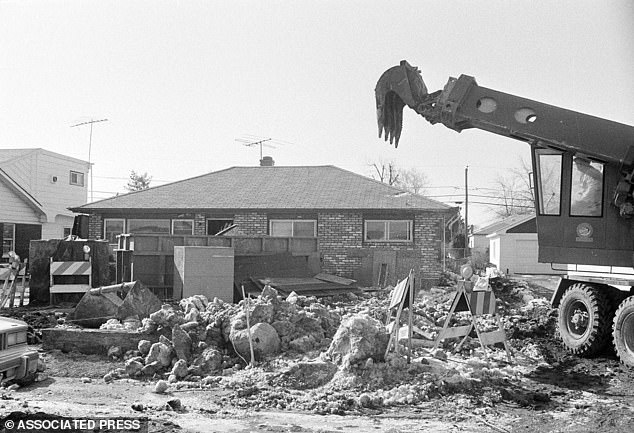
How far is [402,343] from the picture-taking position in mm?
9242

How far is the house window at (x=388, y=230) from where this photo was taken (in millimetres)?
21734

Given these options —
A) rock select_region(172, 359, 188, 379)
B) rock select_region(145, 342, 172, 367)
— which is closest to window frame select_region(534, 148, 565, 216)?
rock select_region(172, 359, 188, 379)

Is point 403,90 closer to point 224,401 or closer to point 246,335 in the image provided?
point 246,335

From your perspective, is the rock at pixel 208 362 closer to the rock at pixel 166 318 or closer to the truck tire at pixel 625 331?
the rock at pixel 166 318

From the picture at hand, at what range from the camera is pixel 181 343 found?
905 cm

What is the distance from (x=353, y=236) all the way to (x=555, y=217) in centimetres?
1216

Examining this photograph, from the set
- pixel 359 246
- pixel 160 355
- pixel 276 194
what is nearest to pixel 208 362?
pixel 160 355

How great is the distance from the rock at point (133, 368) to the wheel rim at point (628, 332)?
7285 mm

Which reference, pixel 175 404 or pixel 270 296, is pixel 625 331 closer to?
pixel 270 296

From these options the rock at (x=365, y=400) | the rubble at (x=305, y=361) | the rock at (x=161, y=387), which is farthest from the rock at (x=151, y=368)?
the rock at (x=365, y=400)

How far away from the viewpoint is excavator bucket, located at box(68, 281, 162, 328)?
10.9 meters

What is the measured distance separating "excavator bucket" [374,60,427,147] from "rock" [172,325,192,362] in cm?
471

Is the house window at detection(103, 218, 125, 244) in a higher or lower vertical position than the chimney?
lower

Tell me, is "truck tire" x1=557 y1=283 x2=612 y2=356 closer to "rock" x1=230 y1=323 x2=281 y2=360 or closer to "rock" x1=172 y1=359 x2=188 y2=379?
"rock" x1=230 y1=323 x2=281 y2=360
